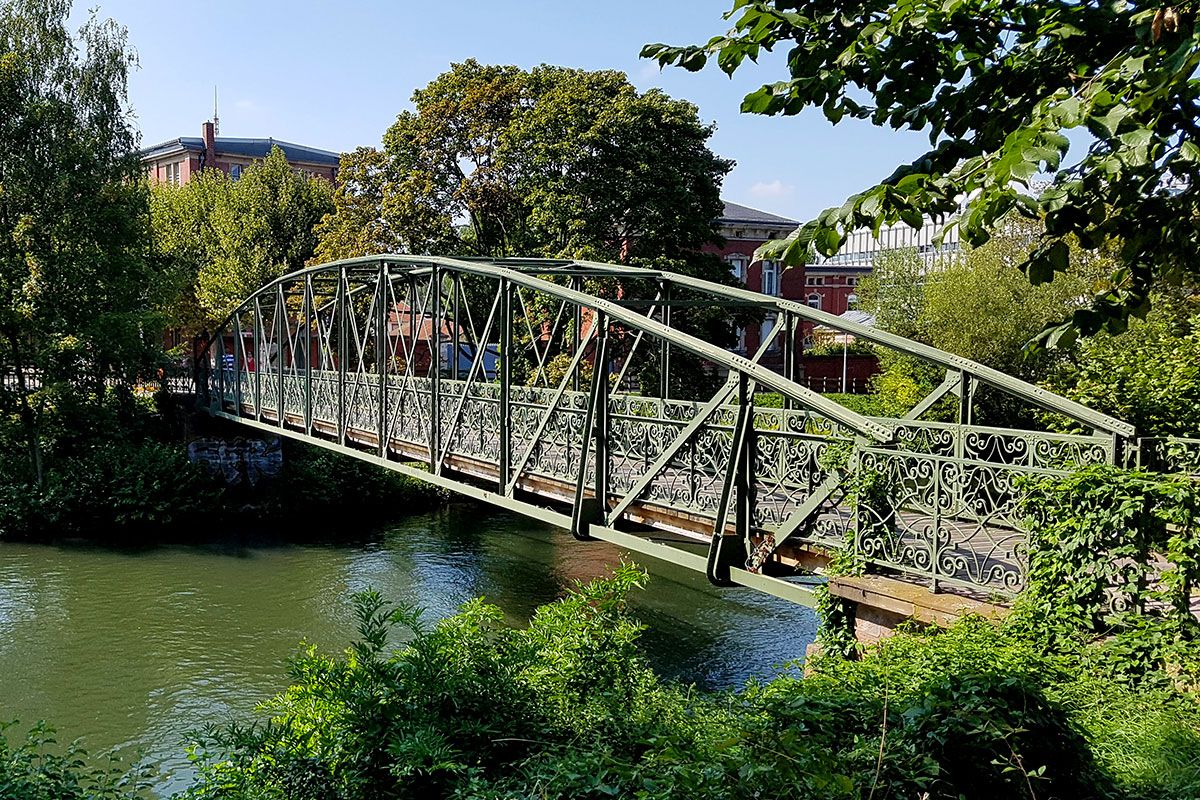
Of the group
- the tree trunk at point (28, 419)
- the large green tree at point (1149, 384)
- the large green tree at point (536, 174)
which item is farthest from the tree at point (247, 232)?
the large green tree at point (1149, 384)

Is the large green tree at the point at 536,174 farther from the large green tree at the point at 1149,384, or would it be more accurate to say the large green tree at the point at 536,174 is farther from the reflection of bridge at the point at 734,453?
the large green tree at the point at 1149,384

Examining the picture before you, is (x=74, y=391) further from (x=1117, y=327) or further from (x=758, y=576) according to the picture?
(x=1117, y=327)

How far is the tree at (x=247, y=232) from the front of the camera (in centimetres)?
3488

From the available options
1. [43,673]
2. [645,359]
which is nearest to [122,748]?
[43,673]

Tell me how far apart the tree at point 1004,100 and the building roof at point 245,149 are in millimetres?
57235

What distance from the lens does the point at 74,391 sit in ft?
80.1

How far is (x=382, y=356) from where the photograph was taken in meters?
16.2

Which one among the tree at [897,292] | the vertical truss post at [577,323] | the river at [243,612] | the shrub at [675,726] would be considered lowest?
the river at [243,612]

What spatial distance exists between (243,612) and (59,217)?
38.8 feet

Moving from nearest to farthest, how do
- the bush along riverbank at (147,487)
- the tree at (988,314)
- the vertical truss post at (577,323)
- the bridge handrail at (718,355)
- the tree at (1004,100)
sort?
1. the tree at (1004,100)
2. the bridge handrail at (718,355)
3. the vertical truss post at (577,323)
4. the bush along riverbank at (147,487)
5. the tree at (988,314)

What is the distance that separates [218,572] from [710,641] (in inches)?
400

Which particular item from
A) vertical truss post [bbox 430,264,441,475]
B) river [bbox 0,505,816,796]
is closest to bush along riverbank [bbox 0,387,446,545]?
river [bbox 0,505,816,796]

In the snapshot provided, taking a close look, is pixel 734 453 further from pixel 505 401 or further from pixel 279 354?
pixel 279 354

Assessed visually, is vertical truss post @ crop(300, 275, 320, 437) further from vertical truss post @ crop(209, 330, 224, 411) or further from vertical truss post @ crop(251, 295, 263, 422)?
vertical truss post @ crop(209, 330, 224, 411)
